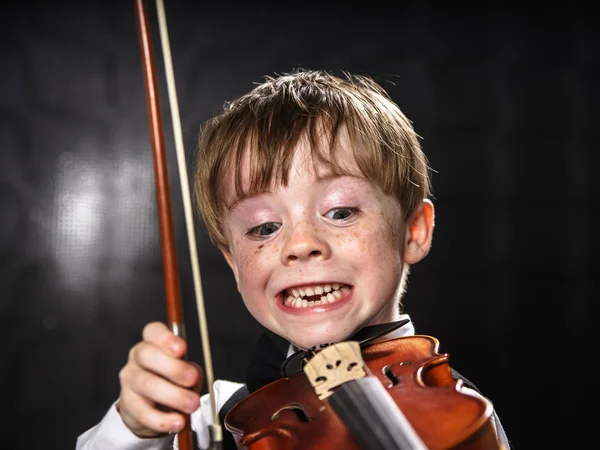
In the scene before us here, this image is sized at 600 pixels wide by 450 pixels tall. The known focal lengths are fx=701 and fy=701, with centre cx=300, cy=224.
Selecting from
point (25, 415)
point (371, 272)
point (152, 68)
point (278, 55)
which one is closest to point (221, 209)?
point (371, 272)

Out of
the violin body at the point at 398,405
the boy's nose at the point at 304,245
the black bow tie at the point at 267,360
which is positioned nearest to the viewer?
the violin body at the point at 398,405

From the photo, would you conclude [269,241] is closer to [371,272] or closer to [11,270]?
[371,272]

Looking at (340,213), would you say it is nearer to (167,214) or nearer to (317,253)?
(317,253)

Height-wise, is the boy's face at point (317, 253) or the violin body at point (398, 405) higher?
the boy's face at point (317, 253)

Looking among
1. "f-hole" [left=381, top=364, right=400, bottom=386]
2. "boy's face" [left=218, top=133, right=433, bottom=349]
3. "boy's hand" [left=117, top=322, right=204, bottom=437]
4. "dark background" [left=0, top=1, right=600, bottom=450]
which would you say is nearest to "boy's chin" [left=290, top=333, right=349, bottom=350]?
"boy's face" [left=218, top=133, right=433, bottom=349]

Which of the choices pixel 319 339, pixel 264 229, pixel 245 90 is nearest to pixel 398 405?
pixel 319 339

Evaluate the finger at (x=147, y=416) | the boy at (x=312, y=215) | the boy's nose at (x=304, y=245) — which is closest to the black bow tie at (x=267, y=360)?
the boy at (x=312, y=215)

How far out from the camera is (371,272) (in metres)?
0.79

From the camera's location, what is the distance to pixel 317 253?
0.76 meters

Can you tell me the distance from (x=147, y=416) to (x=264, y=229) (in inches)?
11.3

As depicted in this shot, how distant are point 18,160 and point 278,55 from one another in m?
0.61

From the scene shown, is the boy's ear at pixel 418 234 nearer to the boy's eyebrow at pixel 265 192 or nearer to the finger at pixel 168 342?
the boy's eyebrow at pixel 265 192

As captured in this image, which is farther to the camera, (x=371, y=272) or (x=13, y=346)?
(x=13, y=346)

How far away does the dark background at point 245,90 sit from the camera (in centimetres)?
150
